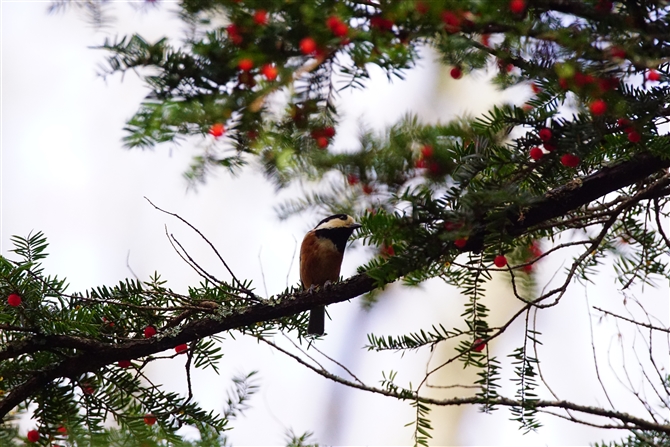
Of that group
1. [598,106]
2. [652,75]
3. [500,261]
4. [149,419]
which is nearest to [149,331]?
[149,419]

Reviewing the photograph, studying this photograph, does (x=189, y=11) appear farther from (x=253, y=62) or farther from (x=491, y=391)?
(x=491, y=391)

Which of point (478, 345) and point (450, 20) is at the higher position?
point (450, 20)

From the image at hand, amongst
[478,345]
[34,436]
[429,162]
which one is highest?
[429,162]

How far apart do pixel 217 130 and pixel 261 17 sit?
Answer: 24cm

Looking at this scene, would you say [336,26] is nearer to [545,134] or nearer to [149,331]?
[545,134]

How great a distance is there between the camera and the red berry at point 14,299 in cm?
182

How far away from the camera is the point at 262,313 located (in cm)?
209

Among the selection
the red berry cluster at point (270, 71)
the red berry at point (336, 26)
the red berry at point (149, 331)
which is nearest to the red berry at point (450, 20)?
the red berry at point (336, 26)

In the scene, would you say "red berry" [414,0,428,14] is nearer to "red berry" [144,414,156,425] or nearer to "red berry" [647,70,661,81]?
"red berry" [647,70,661,81]

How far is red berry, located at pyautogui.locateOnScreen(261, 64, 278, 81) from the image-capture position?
1142 mm

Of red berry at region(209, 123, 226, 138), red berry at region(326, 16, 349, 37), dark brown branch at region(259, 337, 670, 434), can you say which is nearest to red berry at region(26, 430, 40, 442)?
dark brown branch at region(259, 337, 670, 434)

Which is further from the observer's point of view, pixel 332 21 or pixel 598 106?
pixel 598 106

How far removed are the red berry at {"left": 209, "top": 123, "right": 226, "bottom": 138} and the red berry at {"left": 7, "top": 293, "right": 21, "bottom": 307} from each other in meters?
0.99

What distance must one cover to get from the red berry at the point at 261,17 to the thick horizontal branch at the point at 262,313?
85 centimetres
